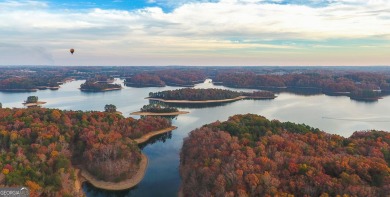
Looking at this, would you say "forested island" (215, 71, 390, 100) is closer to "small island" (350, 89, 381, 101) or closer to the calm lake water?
"small island" (350, 89, 381, 101)

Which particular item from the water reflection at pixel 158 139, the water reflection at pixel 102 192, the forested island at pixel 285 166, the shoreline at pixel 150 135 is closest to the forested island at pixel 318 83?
the shoreline at pixel 150 135

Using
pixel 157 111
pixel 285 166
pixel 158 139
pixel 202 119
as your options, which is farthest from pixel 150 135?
pixel 285 166

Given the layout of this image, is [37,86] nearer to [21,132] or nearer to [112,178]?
[21,132]

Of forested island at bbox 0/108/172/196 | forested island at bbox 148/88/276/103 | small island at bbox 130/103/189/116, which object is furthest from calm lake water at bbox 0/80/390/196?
forested island at bbox 148/88/276/103

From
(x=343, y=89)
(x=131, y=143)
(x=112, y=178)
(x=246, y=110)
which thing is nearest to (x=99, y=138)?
(x=131, y=143)

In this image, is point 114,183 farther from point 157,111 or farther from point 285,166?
point 157,111
